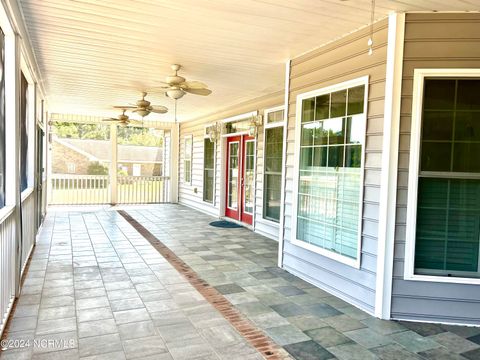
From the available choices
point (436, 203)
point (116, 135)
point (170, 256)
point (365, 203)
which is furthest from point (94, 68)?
Result: point (116, 135)

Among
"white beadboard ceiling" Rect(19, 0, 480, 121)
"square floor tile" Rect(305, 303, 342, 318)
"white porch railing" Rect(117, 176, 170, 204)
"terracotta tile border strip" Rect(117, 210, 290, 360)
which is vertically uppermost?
"white beadboard ceiling" Rect(19, 0, 480, 121)

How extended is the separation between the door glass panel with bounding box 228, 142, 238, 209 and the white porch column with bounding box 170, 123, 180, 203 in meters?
3.51

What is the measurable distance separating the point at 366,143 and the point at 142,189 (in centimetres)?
927

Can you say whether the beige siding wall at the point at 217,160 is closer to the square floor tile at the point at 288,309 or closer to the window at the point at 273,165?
the window at the point at 273,165

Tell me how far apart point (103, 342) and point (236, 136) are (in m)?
6.08

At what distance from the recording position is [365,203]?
341 cm

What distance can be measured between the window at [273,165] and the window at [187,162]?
4.38m

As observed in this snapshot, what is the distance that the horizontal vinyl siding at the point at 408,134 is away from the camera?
306cm

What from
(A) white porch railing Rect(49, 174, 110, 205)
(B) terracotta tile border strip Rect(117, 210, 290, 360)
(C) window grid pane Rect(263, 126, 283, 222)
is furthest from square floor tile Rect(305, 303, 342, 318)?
(A) white porch railing Rect(49, 174, 110, 205)

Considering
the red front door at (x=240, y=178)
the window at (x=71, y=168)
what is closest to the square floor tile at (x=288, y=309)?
the red front door at (x=240, y=178)

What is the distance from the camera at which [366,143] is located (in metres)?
3.42

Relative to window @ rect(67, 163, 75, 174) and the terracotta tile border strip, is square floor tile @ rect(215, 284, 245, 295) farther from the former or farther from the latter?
window @ rect(67, 163, 75, 174)

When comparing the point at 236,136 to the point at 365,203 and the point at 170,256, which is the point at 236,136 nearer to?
the point at 170,256

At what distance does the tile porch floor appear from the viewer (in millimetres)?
2598
